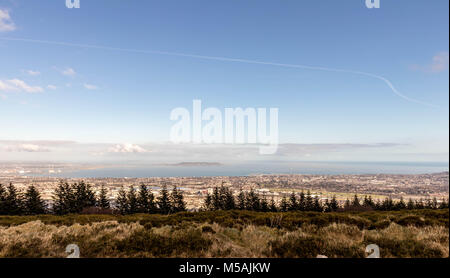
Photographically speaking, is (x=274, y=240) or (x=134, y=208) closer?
(x=274, y=240)

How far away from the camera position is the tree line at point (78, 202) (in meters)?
40.6

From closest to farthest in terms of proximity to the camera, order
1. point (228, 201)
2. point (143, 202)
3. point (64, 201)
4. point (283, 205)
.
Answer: point (64, 201) → point (143, 202) → point (283, 205) → point (228, 201)

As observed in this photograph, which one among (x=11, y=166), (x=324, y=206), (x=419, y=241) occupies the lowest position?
(x=324, y=206)

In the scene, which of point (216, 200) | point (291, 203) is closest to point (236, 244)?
point (216, 200)

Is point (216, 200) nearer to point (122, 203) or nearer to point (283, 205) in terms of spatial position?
point (283, 205)

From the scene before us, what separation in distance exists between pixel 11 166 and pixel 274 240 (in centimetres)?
1233

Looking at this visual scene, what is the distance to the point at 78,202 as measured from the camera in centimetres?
4584

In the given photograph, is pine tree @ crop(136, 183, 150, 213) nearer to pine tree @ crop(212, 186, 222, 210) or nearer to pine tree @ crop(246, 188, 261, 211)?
pine tree @ crop(212, 186, 222, 210)

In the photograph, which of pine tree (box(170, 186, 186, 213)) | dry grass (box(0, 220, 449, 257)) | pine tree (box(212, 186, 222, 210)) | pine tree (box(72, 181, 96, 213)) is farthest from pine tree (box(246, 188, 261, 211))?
dry grass (box(0, 220, 449, 257))
